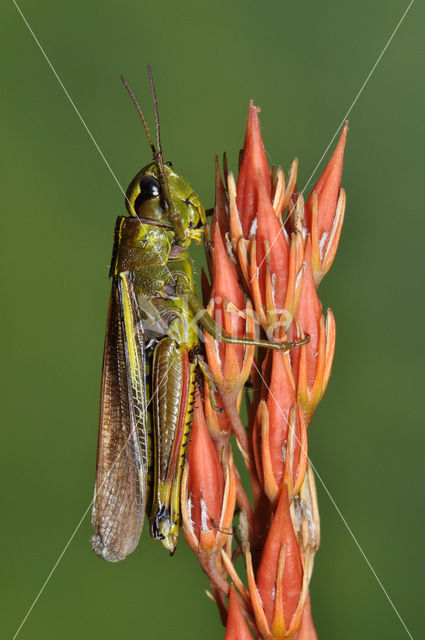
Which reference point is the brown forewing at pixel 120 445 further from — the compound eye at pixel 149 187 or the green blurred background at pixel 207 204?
the green blurred background at pixel 207 204

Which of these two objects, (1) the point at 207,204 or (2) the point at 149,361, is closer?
(2) the point at 149,361

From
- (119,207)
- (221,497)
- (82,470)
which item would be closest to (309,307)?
(221,497)

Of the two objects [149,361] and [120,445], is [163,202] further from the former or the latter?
[120,445]

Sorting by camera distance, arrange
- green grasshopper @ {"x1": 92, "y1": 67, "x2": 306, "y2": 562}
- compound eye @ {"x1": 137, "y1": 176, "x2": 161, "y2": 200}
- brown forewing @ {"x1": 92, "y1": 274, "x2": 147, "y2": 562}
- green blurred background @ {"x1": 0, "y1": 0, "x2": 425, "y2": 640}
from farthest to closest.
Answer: green blurred background @ {"x1": 0, "y1": 0, "x2": 425, "y2": 640}, compound eye @ {"x1": 137, "y1": 176, "x2": 161, "y2": 200}, brown forewing @ {"x1": 92, "y1": 274, "x2": 147, "y2": 562}, green grasshopper @ {"x1": 92, "y1": 67, "x2": 306, "y2": 562}

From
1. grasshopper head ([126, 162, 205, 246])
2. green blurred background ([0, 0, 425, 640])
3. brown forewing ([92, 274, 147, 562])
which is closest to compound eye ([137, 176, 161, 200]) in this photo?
grasshopper head ([126, 162, 205, 246])

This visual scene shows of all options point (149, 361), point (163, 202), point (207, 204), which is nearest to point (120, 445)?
point (149, 361)

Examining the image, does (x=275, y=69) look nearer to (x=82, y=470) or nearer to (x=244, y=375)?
(x=244, y=375)

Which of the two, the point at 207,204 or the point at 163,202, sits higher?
the point at 207,204

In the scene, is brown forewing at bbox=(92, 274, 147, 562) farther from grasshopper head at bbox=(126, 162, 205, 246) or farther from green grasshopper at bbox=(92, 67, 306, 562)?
grasshopper head at bbox=(126, 162, 205, 246)
